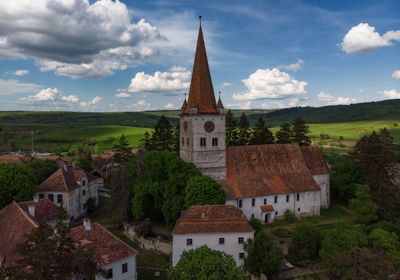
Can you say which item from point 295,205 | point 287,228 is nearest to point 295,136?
point 295,205

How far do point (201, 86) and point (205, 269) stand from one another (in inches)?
1163

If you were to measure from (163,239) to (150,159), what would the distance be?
1184 cm

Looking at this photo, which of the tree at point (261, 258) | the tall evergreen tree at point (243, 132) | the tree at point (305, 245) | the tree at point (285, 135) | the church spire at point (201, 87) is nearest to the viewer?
the tree at point (261, 258)

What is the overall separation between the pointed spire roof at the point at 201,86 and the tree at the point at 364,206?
26297 millimetres

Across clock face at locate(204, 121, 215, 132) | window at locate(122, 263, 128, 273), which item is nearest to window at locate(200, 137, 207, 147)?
clock face at locate(204, 121, 215, 132)

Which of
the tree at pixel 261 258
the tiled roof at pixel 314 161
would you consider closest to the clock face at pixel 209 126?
the tree at pixel 261 258

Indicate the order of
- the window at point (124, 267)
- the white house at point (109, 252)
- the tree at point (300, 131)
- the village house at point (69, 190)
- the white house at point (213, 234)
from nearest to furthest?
the white house at point (109, 252) → the window at point (124, 267) → the white house at point (213, 234) → the village house at point (69, 190) → the tree at point (300, 131)

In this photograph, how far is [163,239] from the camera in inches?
1471

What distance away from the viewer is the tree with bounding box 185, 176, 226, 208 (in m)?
36.1

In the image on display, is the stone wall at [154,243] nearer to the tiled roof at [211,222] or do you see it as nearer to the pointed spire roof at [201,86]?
the tiled roof at [211,222]

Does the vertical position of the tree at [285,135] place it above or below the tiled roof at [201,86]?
below

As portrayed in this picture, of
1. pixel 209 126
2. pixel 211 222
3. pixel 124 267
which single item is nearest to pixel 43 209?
pixel 124 267

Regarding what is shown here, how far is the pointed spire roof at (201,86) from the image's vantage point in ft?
142

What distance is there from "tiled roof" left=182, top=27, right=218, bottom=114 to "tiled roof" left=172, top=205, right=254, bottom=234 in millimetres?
16550
